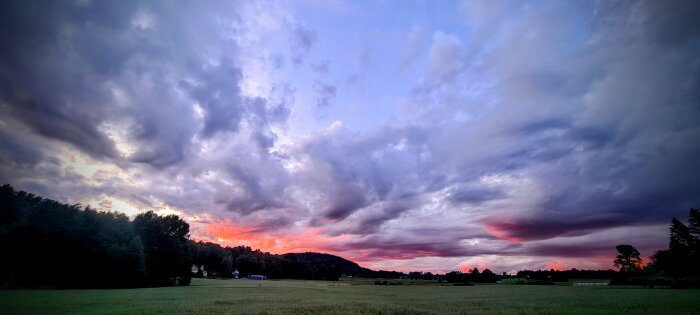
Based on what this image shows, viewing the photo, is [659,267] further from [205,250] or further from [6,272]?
[205,250]

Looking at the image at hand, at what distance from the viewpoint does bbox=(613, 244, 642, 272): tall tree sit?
139575 mm

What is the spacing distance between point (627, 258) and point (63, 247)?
198 m

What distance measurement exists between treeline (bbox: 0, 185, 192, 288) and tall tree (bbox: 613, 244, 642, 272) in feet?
589

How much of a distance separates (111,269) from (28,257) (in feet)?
47.5

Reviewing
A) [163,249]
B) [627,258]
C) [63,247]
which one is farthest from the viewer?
[627,258]

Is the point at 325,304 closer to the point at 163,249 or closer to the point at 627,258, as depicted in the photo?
the point at 163,249

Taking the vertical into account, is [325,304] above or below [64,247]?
below

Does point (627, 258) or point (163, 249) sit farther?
point (627, 258)

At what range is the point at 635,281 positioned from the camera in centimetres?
10162

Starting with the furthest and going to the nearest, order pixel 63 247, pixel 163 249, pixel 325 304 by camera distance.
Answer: pixel 163 249, pixel 63 247, pixel 325 304

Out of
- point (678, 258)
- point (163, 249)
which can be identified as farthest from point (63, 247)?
point (678, 258)

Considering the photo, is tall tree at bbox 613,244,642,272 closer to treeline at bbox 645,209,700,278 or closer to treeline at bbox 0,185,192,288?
treeline at bbox 645,209,700,278

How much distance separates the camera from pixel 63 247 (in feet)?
229

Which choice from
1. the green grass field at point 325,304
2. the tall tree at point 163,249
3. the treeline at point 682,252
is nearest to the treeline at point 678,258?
the treeline at point 682,252
